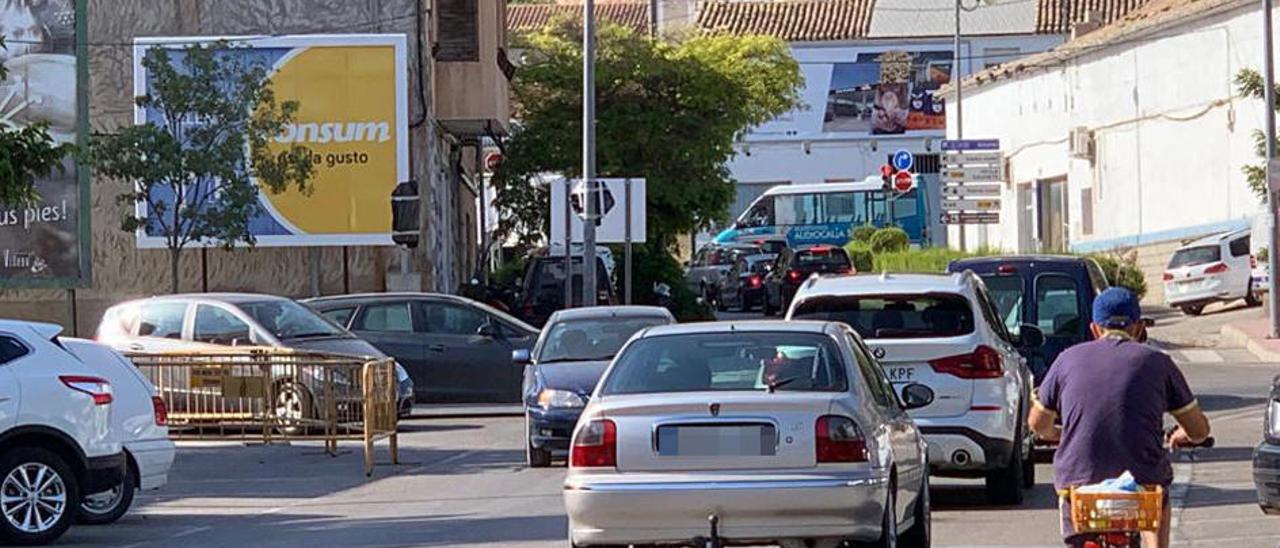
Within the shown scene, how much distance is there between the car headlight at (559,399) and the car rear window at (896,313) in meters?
4.88

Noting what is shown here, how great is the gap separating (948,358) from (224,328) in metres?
11.8

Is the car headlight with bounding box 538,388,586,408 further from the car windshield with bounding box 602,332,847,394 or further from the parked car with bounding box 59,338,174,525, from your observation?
the car windshield with bounding box 602,332,847,394

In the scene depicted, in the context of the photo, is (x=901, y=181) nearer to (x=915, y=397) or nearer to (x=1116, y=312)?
(x=915, y=397)

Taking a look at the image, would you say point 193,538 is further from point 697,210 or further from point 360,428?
point 697,210

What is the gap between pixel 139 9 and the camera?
38281 mm

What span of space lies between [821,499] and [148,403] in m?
7.02

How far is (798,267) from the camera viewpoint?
50.5 metres

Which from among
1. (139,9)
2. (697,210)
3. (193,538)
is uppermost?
(139,9)

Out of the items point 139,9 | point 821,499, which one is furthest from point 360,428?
point 139,9

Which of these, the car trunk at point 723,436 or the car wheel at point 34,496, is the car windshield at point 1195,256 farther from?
the car trunk at point 723,436

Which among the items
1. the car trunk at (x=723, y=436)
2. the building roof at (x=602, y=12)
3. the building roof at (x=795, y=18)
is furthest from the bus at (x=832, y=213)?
the car trunk at (x=723, y=436)

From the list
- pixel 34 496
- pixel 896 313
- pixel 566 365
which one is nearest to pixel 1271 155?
pixel 566 365

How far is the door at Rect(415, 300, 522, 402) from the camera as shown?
2738cm

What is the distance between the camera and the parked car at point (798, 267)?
5016cm
